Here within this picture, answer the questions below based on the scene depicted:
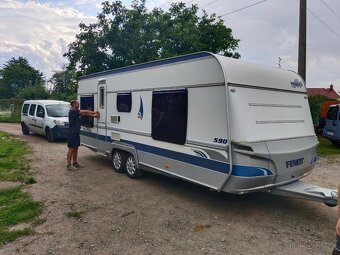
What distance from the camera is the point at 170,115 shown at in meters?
6.85

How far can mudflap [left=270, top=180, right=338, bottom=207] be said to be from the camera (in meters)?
5.51

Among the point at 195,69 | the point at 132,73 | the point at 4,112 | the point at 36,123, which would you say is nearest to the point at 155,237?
the point at 195,69

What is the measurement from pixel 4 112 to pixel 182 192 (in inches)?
1110

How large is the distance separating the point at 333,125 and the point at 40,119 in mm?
14381

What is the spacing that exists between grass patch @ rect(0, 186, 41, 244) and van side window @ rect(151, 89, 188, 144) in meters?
2.91

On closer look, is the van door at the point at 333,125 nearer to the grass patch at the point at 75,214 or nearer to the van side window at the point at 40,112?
the grass patch at the point at 75,214

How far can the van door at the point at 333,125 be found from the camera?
1524 centimetres

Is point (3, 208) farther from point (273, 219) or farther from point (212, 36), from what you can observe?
point (212, 36)

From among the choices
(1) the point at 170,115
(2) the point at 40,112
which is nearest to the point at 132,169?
(1) the point at 170,115

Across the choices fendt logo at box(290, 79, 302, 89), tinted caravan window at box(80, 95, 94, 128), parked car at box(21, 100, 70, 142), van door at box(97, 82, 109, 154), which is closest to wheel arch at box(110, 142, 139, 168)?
van door at box(97, 82, 109, 154)

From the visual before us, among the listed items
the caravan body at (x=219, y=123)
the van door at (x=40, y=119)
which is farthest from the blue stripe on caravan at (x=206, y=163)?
the van door at (x=40, y=119)

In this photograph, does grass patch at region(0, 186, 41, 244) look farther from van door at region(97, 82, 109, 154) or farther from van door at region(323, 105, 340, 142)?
van door at region(323, 105, 340, 142)

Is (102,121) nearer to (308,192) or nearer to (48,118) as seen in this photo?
(308,192)

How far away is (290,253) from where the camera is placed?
4547 mm
